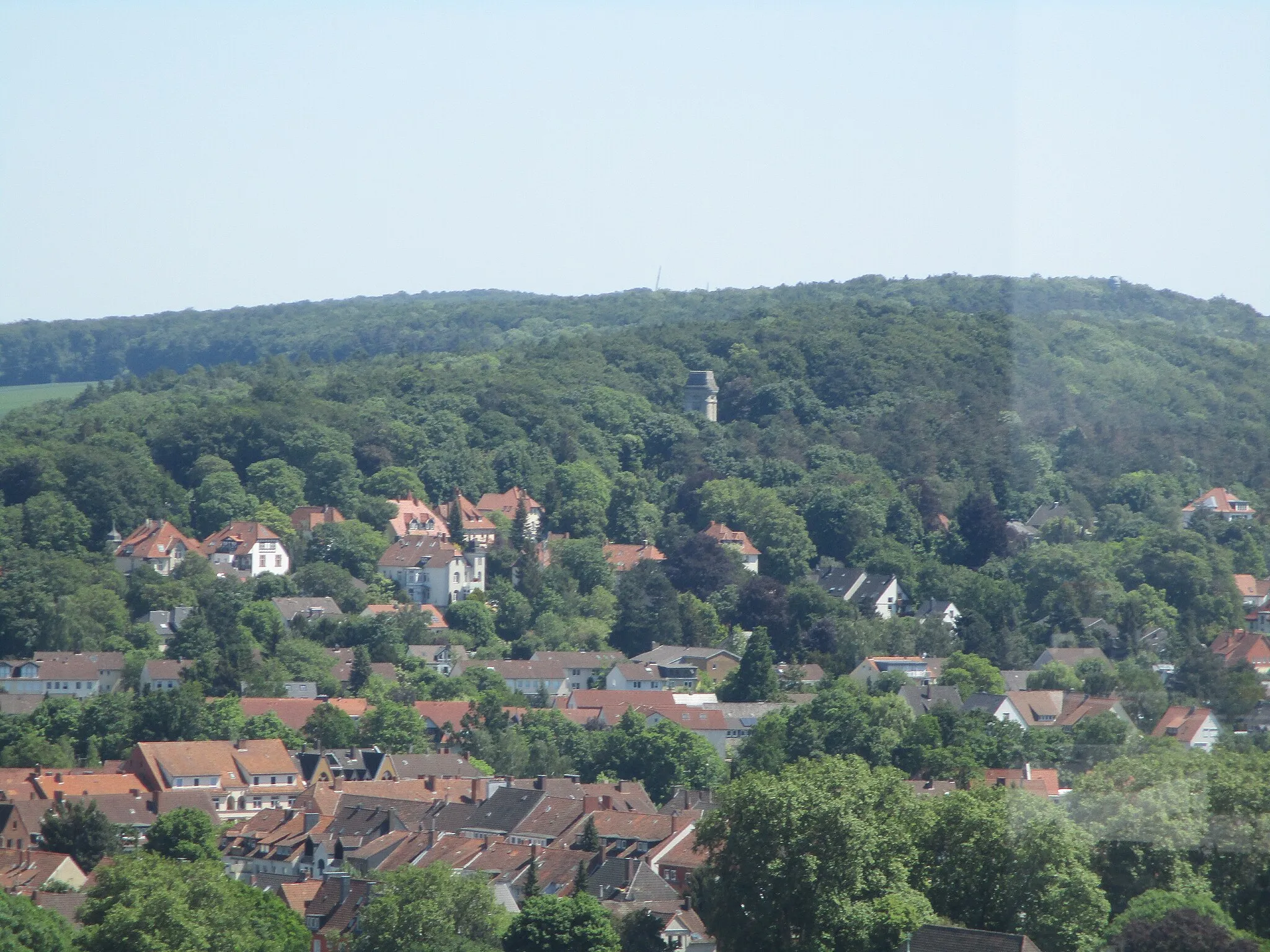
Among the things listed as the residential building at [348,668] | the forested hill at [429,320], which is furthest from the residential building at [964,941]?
the forested hill at [429,320]

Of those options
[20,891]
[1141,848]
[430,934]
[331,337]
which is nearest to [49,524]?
[20,891]

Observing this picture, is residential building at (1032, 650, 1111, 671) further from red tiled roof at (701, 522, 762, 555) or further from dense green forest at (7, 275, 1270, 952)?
red tiled roof at (701, 522, 762, 555)

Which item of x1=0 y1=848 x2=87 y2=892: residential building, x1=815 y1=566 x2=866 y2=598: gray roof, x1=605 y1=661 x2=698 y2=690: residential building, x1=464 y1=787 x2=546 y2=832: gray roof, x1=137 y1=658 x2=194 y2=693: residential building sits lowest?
x1=605 y1=661 x2=698 y2=690: residential building

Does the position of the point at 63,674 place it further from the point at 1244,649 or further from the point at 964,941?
the point at 964,941

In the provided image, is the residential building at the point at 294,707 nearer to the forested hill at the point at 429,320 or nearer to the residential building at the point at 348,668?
the residential building at the point at 348,668

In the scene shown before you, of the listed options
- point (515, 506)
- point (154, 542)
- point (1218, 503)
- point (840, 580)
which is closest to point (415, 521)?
point (515, 506)

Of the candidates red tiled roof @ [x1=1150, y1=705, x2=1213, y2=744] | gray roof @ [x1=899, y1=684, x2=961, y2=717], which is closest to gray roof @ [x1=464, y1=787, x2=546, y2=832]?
red tiled roof @ [x1=1150, y1=705, x2=1213, y2=744]

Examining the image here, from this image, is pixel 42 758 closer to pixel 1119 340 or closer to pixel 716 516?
pixel 716 516
